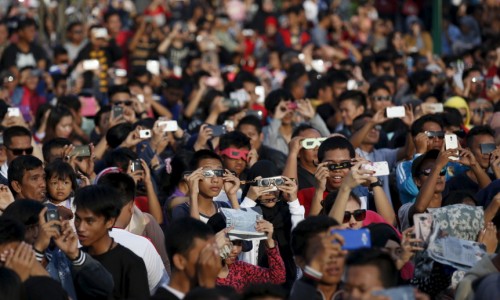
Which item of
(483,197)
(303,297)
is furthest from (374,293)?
(483,197)

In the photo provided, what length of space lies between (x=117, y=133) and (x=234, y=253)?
13.4ft

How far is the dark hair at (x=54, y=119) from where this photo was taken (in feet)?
42.4

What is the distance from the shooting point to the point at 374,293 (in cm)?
581

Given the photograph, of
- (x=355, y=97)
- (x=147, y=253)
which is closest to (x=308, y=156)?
(x=355, y=97)

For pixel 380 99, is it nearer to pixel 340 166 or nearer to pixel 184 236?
pixel 340 166

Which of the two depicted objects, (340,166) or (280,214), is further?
(340,166)

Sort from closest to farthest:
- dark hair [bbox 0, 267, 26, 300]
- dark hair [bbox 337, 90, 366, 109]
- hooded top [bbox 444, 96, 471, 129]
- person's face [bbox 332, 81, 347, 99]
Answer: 1. dark hair [bbox 0, 267, 26, 300]
2. dark hair [bbox 337, 90, 366, 109]
3. hooded top [bbox 444, 96, 471, 129]
4. person's face [bbox 332, 81, 347, 99]

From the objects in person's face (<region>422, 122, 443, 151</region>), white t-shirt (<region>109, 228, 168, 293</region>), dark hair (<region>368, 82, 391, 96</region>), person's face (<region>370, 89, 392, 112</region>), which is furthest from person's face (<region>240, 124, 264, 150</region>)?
white t-shirt (<region>109, 228, 168, 293</region>)

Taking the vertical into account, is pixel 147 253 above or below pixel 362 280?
below

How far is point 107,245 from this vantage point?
7.42 m

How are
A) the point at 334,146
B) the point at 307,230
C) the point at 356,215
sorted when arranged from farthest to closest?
the point at 334,146
the point at 356,215
the point at 307,230

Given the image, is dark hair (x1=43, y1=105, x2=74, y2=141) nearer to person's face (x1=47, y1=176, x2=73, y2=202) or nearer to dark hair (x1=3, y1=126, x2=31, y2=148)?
dark hair (x1=3, y1=126, x2=31, y2=148)

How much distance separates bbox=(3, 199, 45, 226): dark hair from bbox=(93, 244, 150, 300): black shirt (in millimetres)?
424

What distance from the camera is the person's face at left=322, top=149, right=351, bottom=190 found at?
30.5 ft
